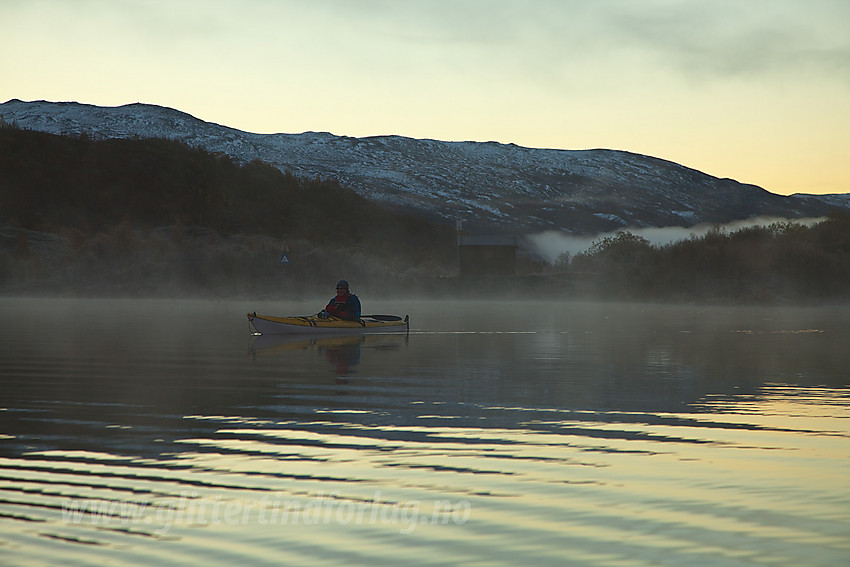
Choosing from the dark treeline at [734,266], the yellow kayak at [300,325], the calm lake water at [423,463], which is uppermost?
Answer: the dark treeline at [734,266]

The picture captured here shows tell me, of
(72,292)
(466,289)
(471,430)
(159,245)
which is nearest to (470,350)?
(471,430)

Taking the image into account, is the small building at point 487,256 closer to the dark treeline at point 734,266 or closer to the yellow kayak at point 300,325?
the dark treeline at point 734,266

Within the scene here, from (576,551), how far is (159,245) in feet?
314

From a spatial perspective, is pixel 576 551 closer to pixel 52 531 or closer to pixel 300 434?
pixel 52 531

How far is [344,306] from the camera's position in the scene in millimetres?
32625

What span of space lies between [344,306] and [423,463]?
881 inches

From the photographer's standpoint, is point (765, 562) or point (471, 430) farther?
point (471, 430)

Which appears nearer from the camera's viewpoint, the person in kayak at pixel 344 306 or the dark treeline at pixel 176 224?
the person in kayak at pixel 344 306

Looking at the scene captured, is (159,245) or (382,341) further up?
(159,245)

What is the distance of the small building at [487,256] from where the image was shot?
96438 mm

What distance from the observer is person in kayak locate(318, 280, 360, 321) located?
32.5 m

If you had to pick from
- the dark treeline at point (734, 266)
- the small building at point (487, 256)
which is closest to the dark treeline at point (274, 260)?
the dark treeline at point (734, 266)

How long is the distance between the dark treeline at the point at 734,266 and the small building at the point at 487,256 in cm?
1575

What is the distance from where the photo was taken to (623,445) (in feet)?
38.2
